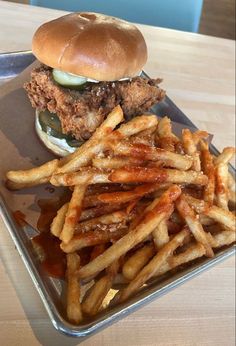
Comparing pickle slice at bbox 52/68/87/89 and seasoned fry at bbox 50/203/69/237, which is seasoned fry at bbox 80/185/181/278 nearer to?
seasoned fry at bbox 50/203/69/237

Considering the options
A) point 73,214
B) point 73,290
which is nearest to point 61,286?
point 73,290

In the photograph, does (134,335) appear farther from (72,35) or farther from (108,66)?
(72,35)

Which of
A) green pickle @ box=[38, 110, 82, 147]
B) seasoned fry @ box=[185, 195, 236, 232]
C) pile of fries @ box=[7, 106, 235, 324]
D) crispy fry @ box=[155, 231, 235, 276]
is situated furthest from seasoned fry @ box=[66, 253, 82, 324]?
green pickle @ box=[38, 110, 82, 147]

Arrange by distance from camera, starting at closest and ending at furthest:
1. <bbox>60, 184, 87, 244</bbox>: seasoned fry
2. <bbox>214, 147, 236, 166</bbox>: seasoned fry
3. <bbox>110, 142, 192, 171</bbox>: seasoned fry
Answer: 1. <bbox>60, 184, 87, 244</bbox>: seasoned fry
2. <bbox>110, 142, 192, 171</bbox>: seasoned fry
3. <bbox>214, 147, 236, 166</bbox>: seasoned fry

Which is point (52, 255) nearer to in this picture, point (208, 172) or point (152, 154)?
point (152, 154)

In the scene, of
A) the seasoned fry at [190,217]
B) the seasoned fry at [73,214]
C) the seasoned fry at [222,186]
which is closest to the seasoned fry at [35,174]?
the seasoned fry at [73,214]

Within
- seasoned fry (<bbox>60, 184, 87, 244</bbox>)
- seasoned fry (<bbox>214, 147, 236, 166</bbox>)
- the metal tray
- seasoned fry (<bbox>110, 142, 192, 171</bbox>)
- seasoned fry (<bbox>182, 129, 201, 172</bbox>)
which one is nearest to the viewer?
the metal tray

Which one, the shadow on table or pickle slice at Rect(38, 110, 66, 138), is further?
pickle slice at Rect(38, 110, 66, 138)

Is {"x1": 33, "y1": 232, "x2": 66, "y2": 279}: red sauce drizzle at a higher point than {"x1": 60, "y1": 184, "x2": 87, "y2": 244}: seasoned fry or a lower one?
lower
